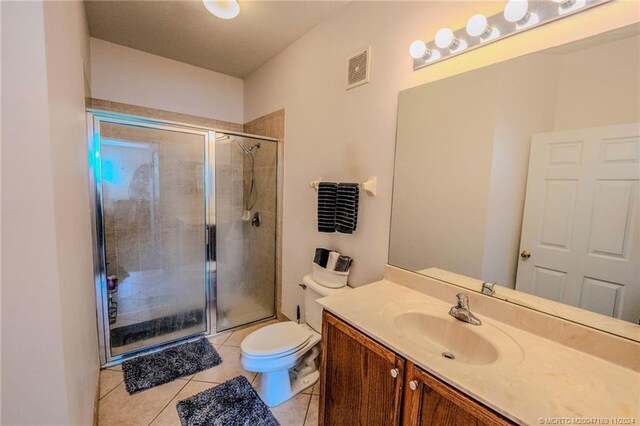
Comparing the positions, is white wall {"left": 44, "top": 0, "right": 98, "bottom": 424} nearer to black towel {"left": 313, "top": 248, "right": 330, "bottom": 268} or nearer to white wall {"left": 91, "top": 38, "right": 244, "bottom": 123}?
black towel {"left": 313, "top": 248, "right": 330, "bottom": 268}

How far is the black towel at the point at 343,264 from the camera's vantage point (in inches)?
71.5

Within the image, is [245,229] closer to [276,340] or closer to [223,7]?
[276,340]

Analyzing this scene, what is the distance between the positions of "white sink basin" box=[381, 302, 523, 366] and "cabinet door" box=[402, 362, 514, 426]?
0.12 meters

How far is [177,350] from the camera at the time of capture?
85.7 inches

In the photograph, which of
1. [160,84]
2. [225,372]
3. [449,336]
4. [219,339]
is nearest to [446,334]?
[449,336]

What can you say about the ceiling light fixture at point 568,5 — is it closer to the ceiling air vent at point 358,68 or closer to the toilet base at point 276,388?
the ceiling air vent at point 358,68

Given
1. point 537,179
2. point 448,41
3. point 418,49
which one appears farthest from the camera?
point 418,49

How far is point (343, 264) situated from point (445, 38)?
1352mm

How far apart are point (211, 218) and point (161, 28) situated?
5.09 feet

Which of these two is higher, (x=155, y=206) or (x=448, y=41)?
(x=448, y=41)

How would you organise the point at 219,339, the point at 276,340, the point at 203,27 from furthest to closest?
the point at 219,339, the point at 203,27, the point at 276,340

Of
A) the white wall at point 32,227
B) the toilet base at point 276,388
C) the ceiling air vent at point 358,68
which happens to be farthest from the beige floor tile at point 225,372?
the ceiling air vent at point 358,68

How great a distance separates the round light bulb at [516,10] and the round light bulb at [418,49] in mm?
356

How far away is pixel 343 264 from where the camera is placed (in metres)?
1.82
